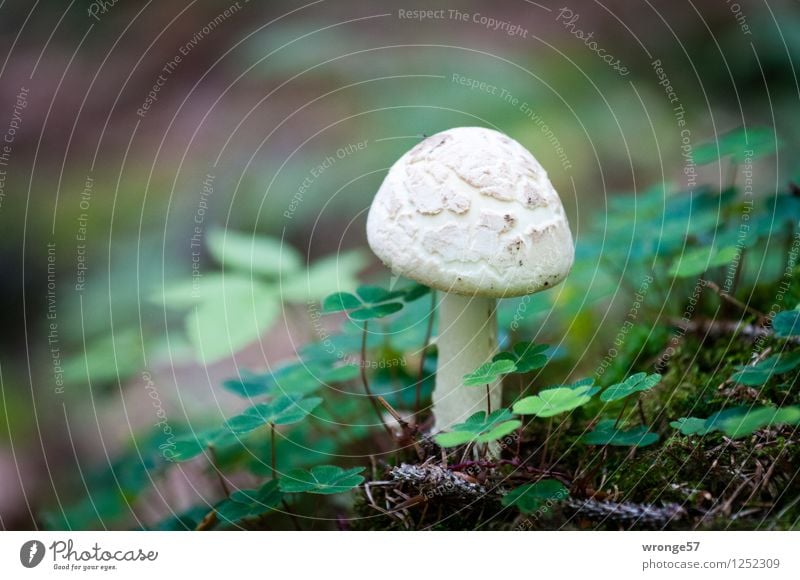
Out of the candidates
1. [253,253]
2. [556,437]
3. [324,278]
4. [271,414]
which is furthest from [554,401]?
[253,253]

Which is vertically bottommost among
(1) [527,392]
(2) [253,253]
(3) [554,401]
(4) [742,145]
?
(1) [527,392]

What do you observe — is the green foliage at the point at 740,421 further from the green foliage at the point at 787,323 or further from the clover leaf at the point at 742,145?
the clover leaf at the point at 742,145

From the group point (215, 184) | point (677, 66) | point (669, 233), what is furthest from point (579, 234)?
point (215, 184)

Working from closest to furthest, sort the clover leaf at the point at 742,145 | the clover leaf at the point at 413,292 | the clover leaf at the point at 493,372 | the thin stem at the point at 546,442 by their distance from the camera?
the clover leaf at the point at 493,372
the thin stem at the point at 546,442
the clover leaf at the point at 413,292
the clover leaf at the point at 742,145

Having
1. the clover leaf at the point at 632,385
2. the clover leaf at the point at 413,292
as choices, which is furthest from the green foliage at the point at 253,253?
the clover leaf at the point at 632,385

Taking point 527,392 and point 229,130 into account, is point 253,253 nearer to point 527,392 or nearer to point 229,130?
point 229,130

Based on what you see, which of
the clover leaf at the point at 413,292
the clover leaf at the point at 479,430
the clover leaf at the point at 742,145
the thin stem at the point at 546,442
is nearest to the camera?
the clover leaf at the point at 479,430
